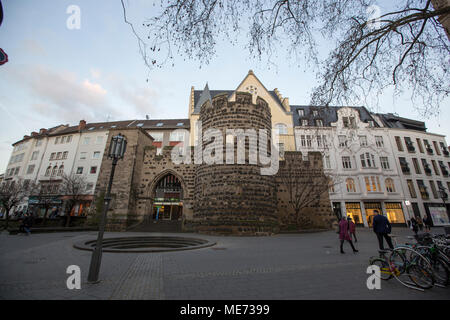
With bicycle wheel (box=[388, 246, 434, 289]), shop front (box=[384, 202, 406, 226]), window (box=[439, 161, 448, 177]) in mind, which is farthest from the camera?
window (box=[439, 161, 448, 177])

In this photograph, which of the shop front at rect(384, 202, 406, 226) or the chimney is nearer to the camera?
the shop front at rect(384, 202, 406, 226)

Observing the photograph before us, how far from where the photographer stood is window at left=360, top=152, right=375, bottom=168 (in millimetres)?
26344

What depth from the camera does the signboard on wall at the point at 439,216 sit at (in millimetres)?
25812

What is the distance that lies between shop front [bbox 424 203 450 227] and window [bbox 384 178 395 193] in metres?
4.56

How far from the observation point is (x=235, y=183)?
13797mm

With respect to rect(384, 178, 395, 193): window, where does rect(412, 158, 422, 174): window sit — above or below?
above

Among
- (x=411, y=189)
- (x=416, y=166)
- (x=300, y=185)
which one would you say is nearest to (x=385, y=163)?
(x=411, y=189)

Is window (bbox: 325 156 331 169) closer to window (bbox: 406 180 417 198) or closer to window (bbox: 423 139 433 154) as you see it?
window (bbox: 406 180 417 198)

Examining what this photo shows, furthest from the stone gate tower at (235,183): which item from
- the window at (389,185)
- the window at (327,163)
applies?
the window at (389,185)

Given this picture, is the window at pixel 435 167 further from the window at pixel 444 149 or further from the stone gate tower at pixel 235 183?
the stone gate tower at pixel 235 183

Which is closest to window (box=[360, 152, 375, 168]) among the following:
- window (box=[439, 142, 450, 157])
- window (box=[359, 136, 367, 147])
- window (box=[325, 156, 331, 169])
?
window (box=[359, 136, 367, 147])

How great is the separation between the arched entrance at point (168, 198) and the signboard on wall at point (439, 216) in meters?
31.5
